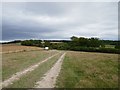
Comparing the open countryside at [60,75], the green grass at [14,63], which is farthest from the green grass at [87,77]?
the green grass at [14,63]

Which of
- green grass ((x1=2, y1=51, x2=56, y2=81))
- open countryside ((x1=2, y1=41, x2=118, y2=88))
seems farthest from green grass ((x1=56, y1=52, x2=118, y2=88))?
green grass ((x1=2, y1=51, x2=56, y2=81))

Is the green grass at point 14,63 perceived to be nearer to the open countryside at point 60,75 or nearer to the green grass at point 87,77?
the open countryside at point 60,75

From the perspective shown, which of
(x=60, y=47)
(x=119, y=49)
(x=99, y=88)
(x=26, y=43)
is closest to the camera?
(x=99, y=88)

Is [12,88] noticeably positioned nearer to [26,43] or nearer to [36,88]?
[36,88]

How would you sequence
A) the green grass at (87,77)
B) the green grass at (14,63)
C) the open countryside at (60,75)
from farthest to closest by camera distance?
the green grass at (14,63)
the green grass at (87,77)
the open countryside at (60,75)

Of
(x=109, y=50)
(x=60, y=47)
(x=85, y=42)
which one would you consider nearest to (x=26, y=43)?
(x=60, y=47)

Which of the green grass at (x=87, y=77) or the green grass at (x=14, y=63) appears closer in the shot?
the green grass at (x=87, y=77)

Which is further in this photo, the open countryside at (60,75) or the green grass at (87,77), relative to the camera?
the green grass at (87,77)

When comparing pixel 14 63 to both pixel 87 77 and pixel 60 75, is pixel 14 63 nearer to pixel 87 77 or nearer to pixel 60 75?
pixel 60 75

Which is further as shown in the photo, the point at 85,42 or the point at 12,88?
the point at 85,42

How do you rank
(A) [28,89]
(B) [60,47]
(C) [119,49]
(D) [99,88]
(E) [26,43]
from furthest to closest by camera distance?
1. (E) [26,43]
2. (B) [60,47]
3. (C) [119,49]
4. (D) [99,88]
5. (A) [28,89]

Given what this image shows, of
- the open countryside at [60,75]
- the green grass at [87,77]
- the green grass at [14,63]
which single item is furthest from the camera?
the green grass at [14,63]

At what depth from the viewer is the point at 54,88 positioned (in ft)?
41.2

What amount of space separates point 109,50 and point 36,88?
276ft
